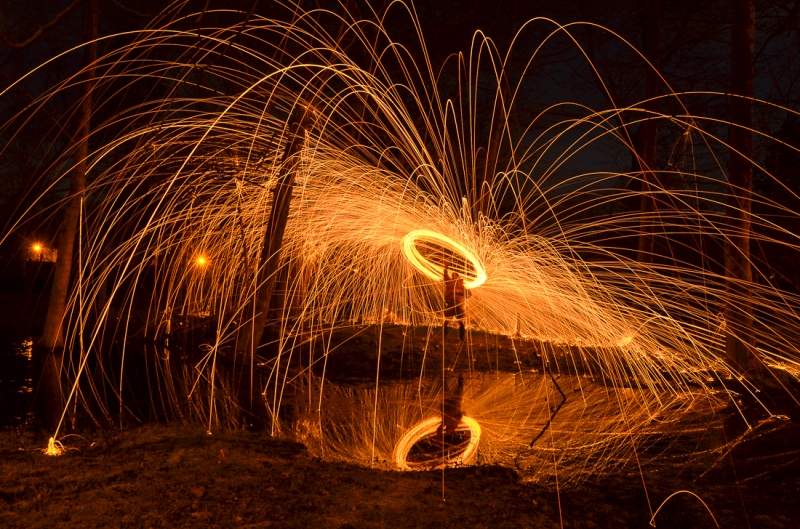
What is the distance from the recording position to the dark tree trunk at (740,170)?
12.1 metres

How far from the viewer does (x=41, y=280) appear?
25.7m

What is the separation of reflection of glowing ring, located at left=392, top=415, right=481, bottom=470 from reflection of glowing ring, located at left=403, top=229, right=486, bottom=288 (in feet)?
7.06

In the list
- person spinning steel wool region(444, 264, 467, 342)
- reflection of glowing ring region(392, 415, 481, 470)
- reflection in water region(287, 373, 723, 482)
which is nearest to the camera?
reflection of glowing ring region(392, 415, 481, 470)

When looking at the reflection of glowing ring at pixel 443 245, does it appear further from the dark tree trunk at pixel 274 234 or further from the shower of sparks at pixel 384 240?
the dark tree trunk at pixel 274 234

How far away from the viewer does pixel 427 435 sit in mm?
7750

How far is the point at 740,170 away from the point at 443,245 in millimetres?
5821

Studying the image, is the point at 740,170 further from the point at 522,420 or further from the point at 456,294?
the point at 522,420

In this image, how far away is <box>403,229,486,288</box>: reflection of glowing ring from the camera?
30.8 feet

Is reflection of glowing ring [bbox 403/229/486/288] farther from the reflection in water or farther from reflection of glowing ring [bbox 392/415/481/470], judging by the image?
reflection of glowing ring [bbox 392/415/481/470]

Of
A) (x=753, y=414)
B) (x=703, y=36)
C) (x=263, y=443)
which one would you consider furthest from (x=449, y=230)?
(x=703, y=36)

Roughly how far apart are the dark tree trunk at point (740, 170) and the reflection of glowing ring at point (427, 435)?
6.07m

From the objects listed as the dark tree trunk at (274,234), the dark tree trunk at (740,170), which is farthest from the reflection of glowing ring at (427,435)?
the dark tree trunk at (740,170)

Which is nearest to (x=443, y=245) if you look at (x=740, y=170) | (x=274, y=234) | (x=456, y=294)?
(x=456, y=294)

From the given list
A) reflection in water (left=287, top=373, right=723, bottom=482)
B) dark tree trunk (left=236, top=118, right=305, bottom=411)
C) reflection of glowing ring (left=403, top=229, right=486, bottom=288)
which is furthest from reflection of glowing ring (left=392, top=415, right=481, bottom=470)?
dark tree trunk (left=236, top=118, right=305, bottom=411)
